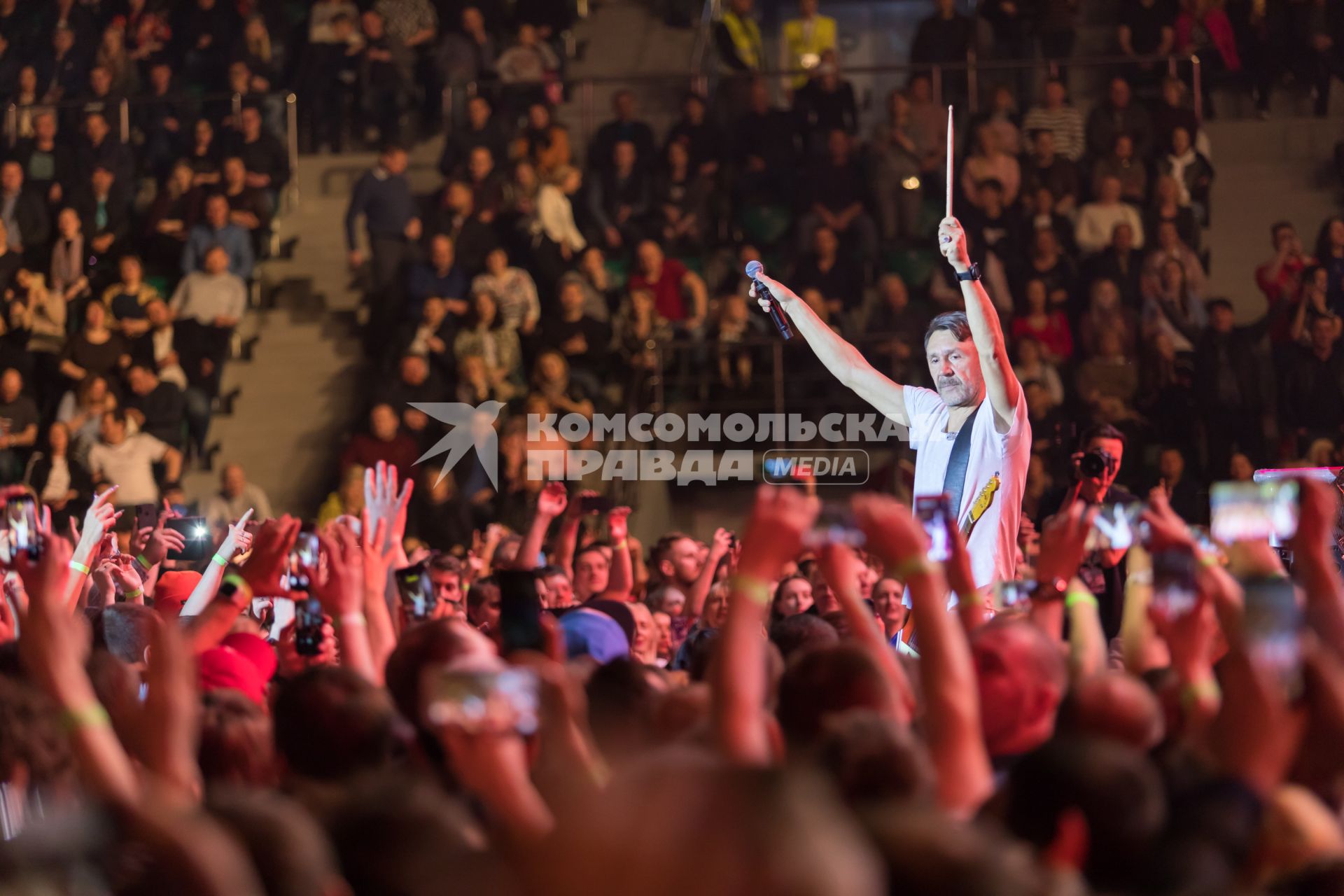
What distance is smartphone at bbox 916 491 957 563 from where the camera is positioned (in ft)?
9.41

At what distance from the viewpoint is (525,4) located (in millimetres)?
13633

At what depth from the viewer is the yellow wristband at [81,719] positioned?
214cm

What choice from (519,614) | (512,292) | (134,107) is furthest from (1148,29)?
(519,614)

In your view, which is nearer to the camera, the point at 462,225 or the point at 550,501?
the point at 550,501

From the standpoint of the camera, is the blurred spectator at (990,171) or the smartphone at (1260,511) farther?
the blurred spectator at (990,171)

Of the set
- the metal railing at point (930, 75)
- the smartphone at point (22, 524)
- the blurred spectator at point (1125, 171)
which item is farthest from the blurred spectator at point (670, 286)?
the smartphone at point (22, 524)

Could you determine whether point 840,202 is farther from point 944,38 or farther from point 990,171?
point 944,38

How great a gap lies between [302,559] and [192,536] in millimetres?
3359

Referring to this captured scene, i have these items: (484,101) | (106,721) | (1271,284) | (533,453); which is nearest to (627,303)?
(533,453)

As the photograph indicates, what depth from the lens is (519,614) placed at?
104 inches

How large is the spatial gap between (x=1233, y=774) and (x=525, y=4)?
12501 mm

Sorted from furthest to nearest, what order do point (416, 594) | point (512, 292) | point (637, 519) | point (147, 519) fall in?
point (512, 292) < point (637, 519) < point (147, 519) < point (416, 594)

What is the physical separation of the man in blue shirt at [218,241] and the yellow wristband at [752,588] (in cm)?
1084

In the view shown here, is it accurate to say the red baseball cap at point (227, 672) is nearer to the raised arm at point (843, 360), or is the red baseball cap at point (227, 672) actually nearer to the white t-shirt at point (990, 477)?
the white t-shirt at point (990, 477)
